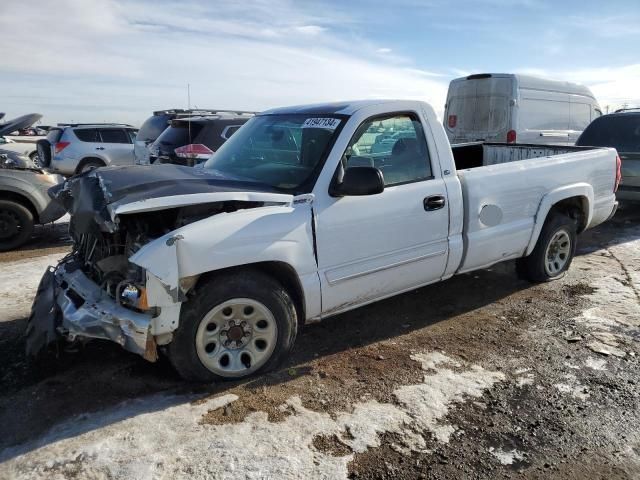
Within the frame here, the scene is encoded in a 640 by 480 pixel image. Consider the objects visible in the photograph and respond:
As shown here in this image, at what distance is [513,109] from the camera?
1056cm

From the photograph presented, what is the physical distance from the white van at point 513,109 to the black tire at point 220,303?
27.7 ft

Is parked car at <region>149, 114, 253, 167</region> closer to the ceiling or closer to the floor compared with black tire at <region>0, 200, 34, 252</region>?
closer to the ceiling

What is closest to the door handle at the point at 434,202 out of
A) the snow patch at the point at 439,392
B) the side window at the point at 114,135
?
the snow patch at the point at 439,392

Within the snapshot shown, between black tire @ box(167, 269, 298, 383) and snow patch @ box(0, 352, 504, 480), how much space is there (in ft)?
0.71

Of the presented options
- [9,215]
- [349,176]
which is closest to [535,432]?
[349,176]

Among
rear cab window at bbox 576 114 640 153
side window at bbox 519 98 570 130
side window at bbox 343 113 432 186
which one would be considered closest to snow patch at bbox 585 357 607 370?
side window at bbox 343 113 432 186

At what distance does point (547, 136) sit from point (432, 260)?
829 centimetres

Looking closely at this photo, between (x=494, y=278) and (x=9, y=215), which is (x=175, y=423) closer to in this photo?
(x=494, y=278)

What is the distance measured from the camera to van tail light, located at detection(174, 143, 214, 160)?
8469 millimetres

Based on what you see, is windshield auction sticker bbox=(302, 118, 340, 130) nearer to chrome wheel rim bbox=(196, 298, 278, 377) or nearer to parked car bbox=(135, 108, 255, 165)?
chrome wheel rim bbox=(196, 298, 278, 377)

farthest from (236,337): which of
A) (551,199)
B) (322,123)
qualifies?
(551,199)

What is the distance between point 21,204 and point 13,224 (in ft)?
1.03

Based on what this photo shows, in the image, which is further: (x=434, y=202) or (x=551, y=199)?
(x=551, y=199)

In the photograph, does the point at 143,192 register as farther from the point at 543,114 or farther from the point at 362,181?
the point at 543,114
